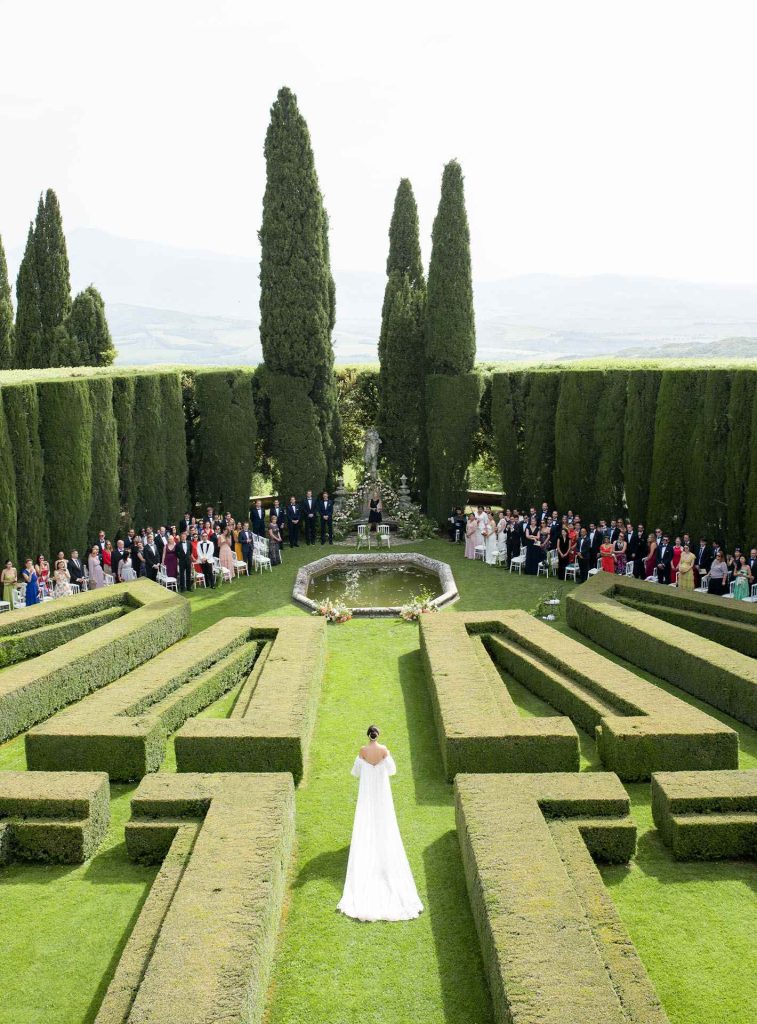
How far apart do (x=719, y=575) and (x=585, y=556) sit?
12.6ft

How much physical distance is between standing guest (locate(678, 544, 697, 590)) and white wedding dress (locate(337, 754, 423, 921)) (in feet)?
41.3

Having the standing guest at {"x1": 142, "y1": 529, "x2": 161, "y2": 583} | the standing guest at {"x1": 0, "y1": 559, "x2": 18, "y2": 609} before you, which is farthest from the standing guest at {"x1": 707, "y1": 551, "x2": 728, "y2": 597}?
the standing guest at {"x1": 0, "y1": 559, "x2": 18, "y2": 609}

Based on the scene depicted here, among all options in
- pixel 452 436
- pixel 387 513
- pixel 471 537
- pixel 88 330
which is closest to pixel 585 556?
pixel 471 537

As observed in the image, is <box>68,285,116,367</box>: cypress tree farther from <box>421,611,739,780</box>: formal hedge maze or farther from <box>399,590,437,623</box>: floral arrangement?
<box>421,611,739,780</box>: formal hedge maze

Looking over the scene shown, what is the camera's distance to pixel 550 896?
802 cm

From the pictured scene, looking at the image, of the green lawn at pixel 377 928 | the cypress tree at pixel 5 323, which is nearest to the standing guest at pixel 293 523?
the green lawn at pixel 377 928

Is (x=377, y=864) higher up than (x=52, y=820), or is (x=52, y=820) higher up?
(x=377, y=864)

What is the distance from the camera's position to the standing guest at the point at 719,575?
19836mm

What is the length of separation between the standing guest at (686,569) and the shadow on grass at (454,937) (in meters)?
11.5

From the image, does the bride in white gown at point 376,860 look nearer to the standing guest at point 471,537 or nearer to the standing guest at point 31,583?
the standing guest at point 31,583

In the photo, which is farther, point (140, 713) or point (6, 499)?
point (6, 499)

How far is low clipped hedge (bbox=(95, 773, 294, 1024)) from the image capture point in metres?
6.91

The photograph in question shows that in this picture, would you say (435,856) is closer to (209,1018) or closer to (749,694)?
(209,1018)

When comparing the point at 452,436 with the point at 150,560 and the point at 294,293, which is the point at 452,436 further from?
the point at 150,560
